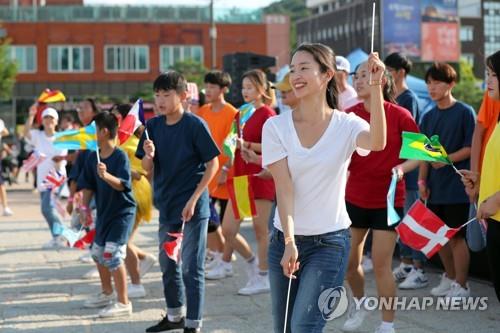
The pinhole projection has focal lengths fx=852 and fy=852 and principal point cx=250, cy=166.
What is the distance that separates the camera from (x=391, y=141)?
595cm

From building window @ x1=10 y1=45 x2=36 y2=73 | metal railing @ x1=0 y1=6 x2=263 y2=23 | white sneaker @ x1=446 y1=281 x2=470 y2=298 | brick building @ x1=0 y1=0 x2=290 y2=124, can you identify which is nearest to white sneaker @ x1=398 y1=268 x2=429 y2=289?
white sneaker @ x1=446 y1=281 x2=470 y2=298

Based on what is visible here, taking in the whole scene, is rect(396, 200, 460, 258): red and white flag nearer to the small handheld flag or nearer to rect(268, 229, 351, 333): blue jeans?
the small handheld flag

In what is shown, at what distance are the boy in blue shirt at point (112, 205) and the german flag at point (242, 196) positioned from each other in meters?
1.04

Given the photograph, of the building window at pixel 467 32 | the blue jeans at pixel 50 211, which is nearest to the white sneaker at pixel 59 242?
the blue jeans at pixel 50 211

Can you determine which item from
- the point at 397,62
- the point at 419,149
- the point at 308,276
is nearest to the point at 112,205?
the point at 419,149

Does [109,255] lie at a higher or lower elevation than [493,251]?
lower

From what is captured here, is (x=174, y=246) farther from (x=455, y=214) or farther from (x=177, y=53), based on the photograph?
(x=177, y=53)

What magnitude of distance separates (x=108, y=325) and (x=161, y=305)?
83 cm

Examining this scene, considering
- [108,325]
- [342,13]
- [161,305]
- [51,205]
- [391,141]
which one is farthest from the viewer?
[342,13]

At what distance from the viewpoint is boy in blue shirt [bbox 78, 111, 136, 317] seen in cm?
688

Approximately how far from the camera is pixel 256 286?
26.0 feet

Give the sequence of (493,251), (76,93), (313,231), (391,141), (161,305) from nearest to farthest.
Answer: (313,231), (493,251), (391,141), (161,305), (76,93)

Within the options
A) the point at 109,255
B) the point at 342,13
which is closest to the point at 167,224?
the point at 109,255

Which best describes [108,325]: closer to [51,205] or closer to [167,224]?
[167,224]
